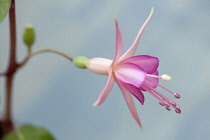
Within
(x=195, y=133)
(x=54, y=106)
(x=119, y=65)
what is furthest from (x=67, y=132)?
(x=119, y=65)

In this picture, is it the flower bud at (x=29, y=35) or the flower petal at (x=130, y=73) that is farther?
the flower bud at (x=29, y=35)

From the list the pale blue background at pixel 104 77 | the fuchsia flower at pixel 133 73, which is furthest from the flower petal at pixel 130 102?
the pale blue background at pixel 104 77

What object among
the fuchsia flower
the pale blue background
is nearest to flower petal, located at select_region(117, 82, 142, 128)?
the fuchsia flower

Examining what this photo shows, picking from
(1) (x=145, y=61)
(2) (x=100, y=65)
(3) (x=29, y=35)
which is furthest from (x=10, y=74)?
(1) (x=145, y=61)

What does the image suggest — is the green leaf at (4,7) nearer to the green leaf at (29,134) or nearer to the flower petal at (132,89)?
the flower petal at (132,89)

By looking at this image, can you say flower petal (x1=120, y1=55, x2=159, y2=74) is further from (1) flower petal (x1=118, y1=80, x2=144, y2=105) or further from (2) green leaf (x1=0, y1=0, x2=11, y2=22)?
(2) green leaf (x1=0, y1=0, x2=11, y2=22)

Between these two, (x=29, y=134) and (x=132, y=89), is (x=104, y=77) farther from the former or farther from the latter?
(x=132, y=89)

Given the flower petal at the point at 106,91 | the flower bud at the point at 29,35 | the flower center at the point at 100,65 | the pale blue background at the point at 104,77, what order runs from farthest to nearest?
the pale blue background at the point at 104,77
the flower bud at the point at 29,35
the flower center at the point at 100,65
the flower petal at the point at 106,91
